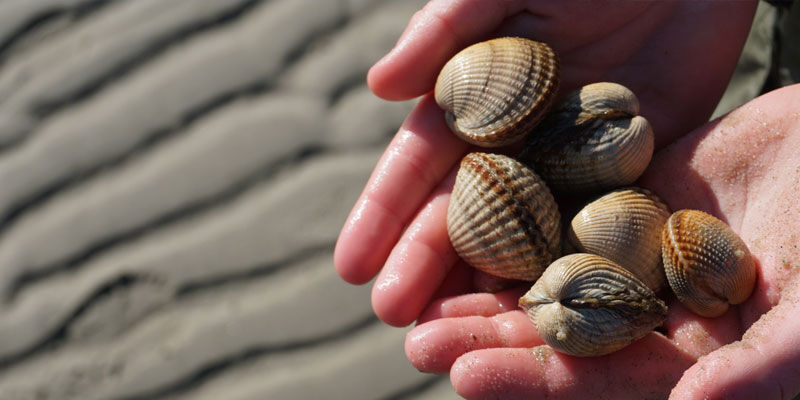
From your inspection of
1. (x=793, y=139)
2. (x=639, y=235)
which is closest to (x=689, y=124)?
(x=793, y=139)

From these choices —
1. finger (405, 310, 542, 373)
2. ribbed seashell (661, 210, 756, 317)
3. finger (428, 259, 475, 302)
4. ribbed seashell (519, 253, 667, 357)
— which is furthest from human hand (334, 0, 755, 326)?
ribbed seashell (661, 210, 756, 317)

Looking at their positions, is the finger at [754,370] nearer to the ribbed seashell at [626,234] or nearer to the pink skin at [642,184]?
the pink skin at [642,184]

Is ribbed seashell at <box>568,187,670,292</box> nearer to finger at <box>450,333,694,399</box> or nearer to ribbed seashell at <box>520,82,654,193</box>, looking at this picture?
ribbed seashell at <box>520,82,654,193</box>

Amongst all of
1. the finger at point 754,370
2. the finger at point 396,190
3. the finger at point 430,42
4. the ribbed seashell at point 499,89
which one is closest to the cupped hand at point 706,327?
the finger at point 754,370

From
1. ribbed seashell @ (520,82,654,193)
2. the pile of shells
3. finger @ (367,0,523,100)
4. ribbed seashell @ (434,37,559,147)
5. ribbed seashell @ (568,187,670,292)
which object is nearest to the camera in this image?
the pile of shells

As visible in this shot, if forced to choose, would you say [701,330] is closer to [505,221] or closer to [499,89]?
[505,221]

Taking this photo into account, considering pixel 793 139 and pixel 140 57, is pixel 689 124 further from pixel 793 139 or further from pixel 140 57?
pixel 140 57

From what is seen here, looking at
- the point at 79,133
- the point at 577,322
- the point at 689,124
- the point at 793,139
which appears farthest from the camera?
the point at 79,133
